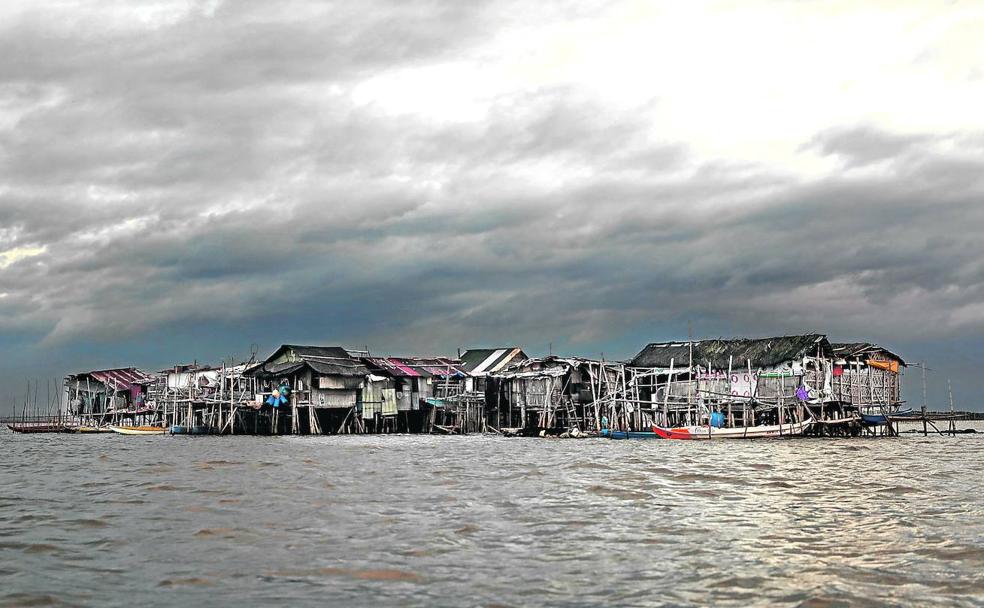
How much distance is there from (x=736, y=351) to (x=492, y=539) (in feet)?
125

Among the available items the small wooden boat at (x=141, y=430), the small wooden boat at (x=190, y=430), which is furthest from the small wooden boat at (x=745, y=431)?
the small wooden boat at (x=141, y=430)

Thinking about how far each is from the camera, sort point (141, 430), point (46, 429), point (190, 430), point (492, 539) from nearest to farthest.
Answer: point (492, 539)
point (190, 430)
point (141, 430)
point (46, 429)

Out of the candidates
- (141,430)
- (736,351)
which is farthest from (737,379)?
(141,430)

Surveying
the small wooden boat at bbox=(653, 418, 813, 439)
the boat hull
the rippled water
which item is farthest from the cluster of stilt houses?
the rippled water

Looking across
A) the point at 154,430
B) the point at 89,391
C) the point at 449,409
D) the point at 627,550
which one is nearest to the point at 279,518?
the point at 627,550

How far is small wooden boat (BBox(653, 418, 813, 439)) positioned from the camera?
41.9 m

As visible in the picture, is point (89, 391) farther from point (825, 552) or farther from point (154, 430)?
point (825, 552)

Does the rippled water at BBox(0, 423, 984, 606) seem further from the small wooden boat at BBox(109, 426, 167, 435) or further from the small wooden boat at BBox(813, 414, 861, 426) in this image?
the small wooden boat at BBox(109, 426, 167, 435)

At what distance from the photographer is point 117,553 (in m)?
9.77

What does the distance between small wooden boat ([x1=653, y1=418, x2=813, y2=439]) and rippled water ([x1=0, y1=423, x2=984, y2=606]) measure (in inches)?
854

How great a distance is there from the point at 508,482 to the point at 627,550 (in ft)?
27.3

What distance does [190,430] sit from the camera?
57688mm

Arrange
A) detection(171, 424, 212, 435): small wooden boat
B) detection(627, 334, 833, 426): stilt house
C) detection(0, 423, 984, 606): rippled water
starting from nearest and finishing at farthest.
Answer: detection(0, 423, 984, 606): rippled water, detection(627, 334, 833, 426): stilt house, detection(171, 424, 212, 435): small wooden boat

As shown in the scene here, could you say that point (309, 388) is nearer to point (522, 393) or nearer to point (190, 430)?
point (190, 430)
